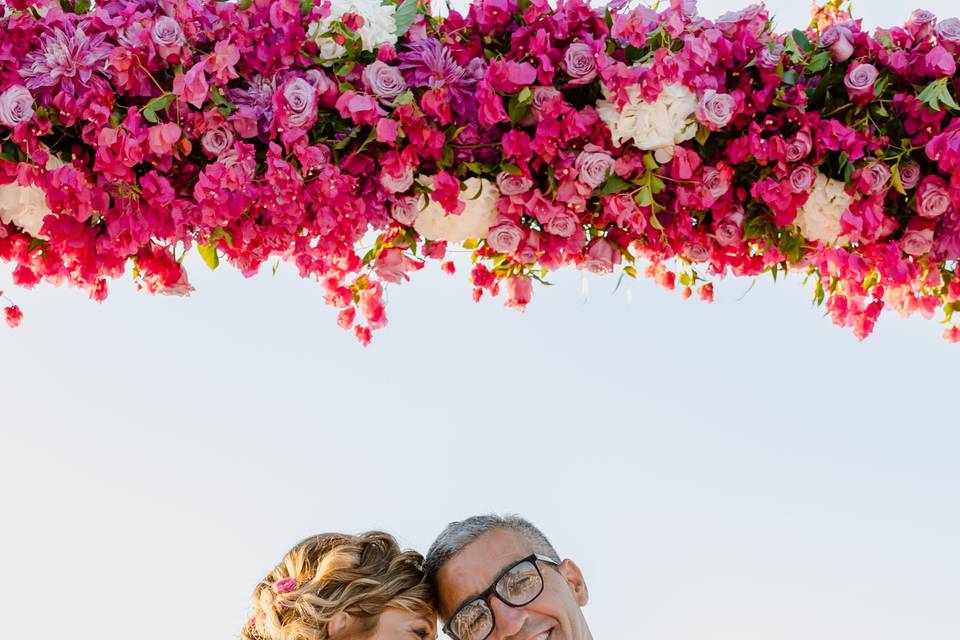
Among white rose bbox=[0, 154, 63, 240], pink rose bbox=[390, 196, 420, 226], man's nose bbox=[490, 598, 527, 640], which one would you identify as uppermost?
white rose bbox=[0, 154, 63, 240]

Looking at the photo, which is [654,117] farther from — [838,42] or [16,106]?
[16,106]

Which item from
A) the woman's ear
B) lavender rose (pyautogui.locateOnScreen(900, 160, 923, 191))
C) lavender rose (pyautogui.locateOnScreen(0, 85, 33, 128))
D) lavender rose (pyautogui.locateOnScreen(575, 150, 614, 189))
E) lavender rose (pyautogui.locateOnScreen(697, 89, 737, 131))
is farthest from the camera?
the woman's ear

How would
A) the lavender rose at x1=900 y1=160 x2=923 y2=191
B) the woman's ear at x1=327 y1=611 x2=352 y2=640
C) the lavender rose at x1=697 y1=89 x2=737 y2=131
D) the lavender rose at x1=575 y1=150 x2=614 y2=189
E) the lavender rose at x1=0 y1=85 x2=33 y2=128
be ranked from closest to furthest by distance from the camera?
1. the lavender rose at x1=0 y1=85 x2=33 y2=128
2. the lavender rose at x1=697 y1=89 x2=737 y2=131
3. the lavender rose at x1=575 y1=150 x2=614 y2=189
4. the lavender rose at x1=900 y1=160 x2=923 y2=191
5. the woman's ear at x1=327 y1=611 x2=352 y2=640

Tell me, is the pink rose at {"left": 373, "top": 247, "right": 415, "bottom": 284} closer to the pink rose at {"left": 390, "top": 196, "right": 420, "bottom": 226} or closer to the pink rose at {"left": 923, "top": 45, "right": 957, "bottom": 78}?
the pink rose at {"left": 390, "top": 196, "right": 420, "bottom": 226}

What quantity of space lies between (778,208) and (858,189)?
220 millimetres

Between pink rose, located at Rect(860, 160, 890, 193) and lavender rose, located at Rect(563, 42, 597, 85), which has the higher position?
lavender rose, located at Rect(563, 42, 597, 85)

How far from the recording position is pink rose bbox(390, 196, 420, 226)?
9.62ft

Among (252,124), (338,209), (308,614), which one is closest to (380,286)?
(338,209)

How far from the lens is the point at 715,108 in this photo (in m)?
2.77

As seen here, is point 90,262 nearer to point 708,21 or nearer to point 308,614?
point 308,614

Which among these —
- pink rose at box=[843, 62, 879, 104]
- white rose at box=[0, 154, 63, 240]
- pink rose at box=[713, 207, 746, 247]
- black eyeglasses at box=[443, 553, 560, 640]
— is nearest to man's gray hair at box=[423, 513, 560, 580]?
black eyeglasses at box=[443, 553, 560, 640]

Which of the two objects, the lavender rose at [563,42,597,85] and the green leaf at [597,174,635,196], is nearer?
the lavender rose at [563,42,597,85]

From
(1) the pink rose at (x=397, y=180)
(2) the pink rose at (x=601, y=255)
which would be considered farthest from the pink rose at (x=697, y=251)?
(1) the pink rose at (x=397, y=180)

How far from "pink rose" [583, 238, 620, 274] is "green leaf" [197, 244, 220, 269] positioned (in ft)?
3.37
